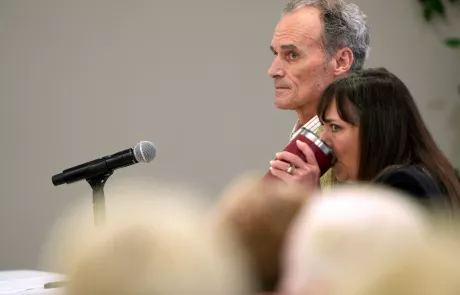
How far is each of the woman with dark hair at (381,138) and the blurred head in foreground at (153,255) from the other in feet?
3.11

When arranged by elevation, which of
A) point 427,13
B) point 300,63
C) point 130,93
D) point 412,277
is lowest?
point 412,277

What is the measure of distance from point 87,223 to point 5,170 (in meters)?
3.03

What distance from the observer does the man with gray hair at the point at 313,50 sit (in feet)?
6.67

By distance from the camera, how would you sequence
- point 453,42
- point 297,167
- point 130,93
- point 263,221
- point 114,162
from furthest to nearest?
1. point 453,42
2. point 130,93
3. point 114,162
4. point 297,167
5. point 263,221

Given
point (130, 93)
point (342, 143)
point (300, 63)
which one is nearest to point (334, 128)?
point (342, 143)

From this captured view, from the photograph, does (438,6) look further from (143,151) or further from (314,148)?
(314,148)

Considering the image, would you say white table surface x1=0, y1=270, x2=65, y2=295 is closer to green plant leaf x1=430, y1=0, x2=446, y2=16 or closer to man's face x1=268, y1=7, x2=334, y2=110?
man's face x1=268, y1=7, x2=334, y2=110

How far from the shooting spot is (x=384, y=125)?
1422 mm

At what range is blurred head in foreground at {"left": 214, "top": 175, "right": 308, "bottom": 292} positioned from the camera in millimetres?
410

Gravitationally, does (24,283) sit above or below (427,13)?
below

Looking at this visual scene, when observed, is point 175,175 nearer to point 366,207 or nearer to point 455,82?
point 455,82

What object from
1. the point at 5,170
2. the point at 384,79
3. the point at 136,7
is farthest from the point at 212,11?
the point at 384,79

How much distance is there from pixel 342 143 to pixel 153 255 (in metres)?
1.09

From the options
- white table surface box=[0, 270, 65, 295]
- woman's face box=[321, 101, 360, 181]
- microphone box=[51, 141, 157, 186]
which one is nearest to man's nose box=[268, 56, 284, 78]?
microphone box=[51, 141, 157, 186]
